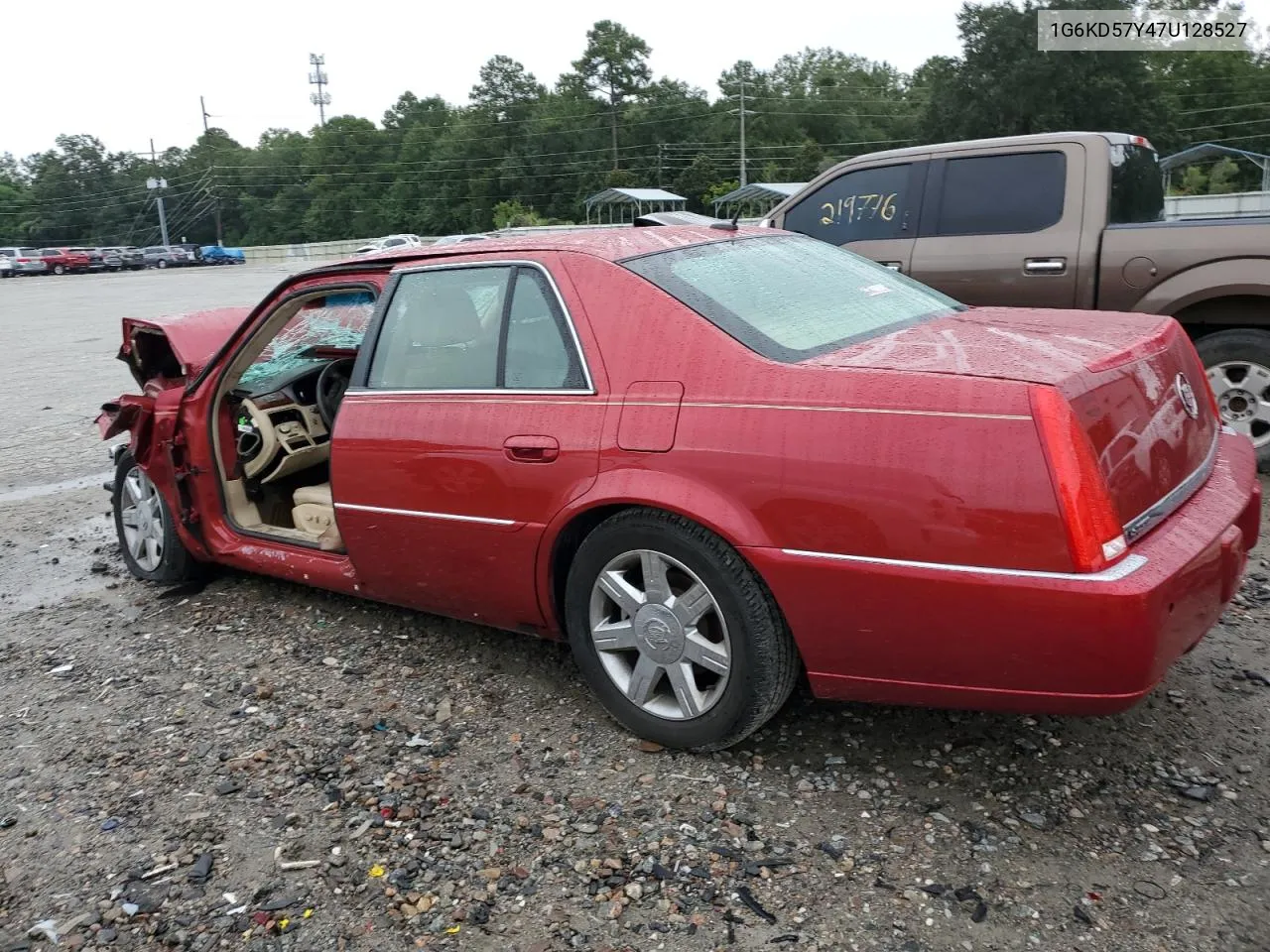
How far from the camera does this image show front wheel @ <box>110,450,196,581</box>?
4.85 metres

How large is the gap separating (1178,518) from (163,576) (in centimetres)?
427

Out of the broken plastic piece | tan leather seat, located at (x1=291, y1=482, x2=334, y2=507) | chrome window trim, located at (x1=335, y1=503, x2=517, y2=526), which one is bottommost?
the broken plastic piece

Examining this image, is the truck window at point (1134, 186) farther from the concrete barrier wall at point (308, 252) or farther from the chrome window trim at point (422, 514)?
the concrete barrier wall at point (308, 252)

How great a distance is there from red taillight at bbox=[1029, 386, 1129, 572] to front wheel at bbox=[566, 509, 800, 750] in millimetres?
822

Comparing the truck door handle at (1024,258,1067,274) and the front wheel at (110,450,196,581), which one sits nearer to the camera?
the front wheel at (110,450,196,581)

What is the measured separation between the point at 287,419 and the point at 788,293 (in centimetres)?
266

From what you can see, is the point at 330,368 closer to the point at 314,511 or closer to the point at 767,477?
the point at 314,511

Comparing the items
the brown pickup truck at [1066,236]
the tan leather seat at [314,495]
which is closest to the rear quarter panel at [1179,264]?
the brown pickup truck at [1066,236]

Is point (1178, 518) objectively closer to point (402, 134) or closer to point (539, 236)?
point (539, 236)

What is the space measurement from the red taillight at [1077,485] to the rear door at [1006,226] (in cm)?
397

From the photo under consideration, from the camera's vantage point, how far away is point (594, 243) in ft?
11.2

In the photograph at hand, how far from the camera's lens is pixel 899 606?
256cm

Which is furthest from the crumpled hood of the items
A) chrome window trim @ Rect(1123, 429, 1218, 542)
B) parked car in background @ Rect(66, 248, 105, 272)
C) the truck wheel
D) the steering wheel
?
parked car in background @ Rect(66, 248, 105, 272)

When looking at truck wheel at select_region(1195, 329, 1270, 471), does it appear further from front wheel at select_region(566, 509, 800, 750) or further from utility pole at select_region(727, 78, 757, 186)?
utility pole at select_region(727, 78, 757, 186)
